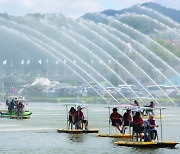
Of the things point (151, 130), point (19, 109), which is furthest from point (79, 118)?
point (19, 109)

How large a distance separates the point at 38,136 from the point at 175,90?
10612cm

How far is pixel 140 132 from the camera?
154 feet

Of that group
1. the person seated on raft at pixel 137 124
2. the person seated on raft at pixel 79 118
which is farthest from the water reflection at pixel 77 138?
the person seated on raft at pixel 137 124

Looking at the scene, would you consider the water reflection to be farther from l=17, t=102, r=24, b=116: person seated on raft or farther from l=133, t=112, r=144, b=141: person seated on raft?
l=17, t=102, r=24, b=116: person seated on raft

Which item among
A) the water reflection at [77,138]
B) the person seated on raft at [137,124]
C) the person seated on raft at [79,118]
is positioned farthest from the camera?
the person seated on raft at [79,118]

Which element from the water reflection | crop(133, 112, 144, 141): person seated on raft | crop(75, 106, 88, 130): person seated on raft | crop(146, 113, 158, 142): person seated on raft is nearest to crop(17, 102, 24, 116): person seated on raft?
crop(75, 106, 88, 130): person seated on raft

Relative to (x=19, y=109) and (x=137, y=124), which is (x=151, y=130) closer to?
(x=137, y=124)

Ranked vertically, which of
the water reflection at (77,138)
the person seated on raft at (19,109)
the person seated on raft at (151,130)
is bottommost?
the water reflection at (77,138)

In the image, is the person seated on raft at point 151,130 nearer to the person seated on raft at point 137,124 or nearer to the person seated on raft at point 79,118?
Result: the person seated on raft at point 137,124

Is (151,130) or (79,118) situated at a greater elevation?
(79,118)

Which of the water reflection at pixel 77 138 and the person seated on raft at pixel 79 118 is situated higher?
the person seated on raft at pixel 79 118

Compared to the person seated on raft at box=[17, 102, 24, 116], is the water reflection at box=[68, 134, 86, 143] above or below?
below

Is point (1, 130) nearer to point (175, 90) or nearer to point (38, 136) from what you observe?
point (38, 136)

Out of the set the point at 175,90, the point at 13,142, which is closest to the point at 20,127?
the point at 13,142
